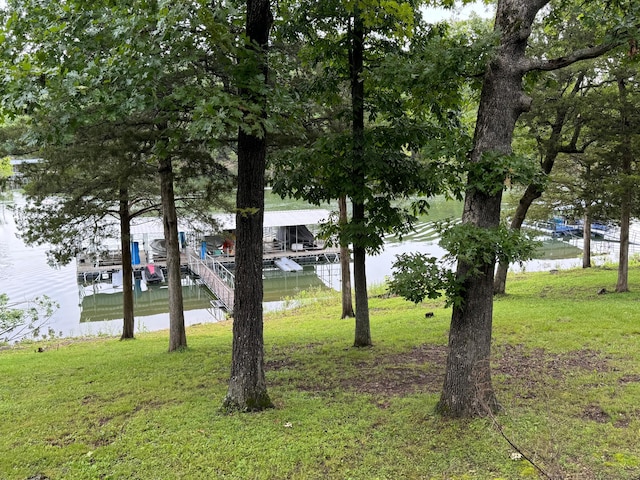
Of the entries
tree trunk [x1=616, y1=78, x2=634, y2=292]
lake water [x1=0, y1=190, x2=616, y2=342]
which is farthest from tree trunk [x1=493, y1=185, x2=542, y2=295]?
lake water [x1=0, y1=190, x2=616, y2=342]

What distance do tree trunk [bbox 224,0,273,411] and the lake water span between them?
1224 cm

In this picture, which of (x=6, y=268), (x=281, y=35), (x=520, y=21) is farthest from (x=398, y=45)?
(x=6, y=268)

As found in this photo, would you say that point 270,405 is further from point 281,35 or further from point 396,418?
point 281,35

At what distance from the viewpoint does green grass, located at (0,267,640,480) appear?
148 inches

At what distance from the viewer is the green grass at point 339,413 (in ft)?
12.3

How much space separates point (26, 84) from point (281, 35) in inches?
148

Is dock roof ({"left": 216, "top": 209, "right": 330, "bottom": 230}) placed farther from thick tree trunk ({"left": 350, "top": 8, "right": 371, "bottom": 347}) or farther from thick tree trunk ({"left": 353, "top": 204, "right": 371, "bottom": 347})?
thick tree trunk ({"left": 350, "top": 8, "right": 371, "bottom": 347})

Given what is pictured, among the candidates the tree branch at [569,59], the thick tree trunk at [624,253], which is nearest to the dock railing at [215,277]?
the thick tree trunk at [624,253]

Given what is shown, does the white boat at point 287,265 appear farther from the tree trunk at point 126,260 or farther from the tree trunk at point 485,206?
the tree trunk at point 485,206

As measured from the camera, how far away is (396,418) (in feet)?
15.1

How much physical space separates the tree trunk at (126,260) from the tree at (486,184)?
722 centimetres

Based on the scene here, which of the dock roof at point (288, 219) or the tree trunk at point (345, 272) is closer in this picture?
the tree trunk at point (345, 272)

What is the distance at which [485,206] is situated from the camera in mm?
4293

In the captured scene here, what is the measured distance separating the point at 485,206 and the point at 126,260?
9307mm
